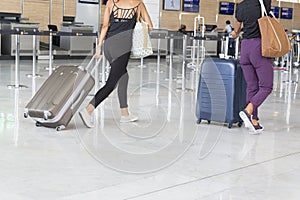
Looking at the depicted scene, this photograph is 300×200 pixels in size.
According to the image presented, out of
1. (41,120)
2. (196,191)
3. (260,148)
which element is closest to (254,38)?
(260,148)

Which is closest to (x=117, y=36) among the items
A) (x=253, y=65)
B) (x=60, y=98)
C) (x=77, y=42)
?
(x=60, y=98)

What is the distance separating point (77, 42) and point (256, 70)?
14.5m

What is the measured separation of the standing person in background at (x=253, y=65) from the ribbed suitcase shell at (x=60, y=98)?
1.65 m

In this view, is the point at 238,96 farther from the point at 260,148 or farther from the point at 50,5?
the point at 50,5

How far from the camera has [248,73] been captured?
6.36 metres

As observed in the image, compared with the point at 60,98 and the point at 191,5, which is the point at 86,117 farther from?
the point at 191,5

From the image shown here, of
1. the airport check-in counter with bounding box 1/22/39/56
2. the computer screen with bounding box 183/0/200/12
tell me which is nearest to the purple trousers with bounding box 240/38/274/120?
the airport check-in counter with bounding box 1/22/39/56

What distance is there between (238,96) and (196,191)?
2876mm

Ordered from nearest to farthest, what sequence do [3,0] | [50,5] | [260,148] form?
[260,148]
[3,0]
[50,5]

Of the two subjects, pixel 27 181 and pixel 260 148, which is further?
pixel 260 148

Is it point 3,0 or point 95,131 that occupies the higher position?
point 3,0

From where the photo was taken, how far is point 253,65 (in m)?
6.29

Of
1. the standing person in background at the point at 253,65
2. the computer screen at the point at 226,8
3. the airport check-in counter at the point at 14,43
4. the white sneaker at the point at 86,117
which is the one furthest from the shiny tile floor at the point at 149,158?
the computer screen at the point at 226,8

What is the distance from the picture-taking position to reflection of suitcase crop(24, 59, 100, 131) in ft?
19.5
